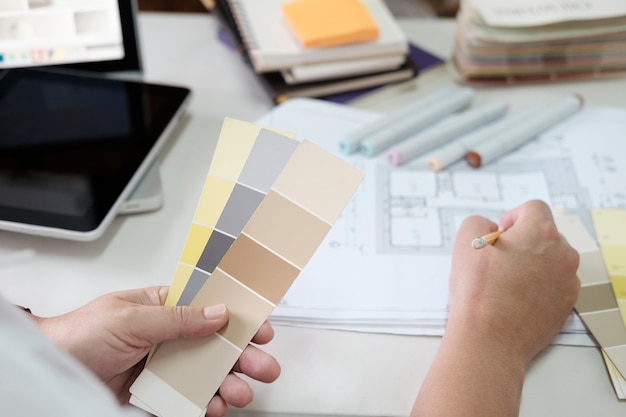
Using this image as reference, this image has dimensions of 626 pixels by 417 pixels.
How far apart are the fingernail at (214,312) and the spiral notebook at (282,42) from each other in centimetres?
47

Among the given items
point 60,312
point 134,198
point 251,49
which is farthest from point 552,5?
point 60,312

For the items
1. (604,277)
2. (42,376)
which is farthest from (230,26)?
(42,376)

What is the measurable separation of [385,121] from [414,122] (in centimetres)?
4

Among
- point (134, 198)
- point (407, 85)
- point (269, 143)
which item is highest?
point (269, 143)

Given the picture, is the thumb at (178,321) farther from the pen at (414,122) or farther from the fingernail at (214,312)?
the pen at (414,122)

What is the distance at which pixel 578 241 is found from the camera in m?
0.76

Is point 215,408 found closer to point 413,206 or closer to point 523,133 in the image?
point 413,206

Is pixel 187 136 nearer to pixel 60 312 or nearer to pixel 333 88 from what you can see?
pixel 333 88

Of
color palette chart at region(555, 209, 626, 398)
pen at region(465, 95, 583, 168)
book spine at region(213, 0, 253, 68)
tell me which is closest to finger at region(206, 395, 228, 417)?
color palette chart at region(555, 209, 626, 398)

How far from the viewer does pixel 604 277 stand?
718 millimetres

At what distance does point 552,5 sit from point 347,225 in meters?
0.51

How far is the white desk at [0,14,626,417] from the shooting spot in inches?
24.5

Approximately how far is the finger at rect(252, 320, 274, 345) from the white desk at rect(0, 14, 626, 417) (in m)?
0.03

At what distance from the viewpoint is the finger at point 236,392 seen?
593 mm
